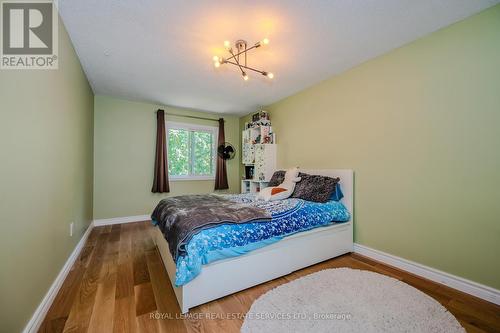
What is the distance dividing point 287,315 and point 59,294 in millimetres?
1889

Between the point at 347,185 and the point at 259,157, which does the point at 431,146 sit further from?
the point at 259,157

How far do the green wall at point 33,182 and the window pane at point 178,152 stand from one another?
2172 millimetres

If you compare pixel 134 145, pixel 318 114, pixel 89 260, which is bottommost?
pixel 89 260

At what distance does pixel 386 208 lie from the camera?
2.27 m

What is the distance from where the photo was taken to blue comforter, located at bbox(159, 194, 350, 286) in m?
1.44

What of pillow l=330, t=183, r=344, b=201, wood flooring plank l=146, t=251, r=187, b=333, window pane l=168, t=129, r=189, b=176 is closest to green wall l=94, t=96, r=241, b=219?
window pane l=168, t=129, r=189, b=176

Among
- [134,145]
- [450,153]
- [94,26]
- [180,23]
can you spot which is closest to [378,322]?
[450,153]

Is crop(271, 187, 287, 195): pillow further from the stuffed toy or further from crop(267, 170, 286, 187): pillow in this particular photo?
crop(267, 170, 286, 187): pillow

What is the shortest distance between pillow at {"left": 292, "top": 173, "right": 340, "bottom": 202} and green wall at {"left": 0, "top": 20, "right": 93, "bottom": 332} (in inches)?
102

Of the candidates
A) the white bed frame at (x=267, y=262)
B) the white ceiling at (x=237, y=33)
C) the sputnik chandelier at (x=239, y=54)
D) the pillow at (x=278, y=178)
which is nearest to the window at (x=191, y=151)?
the white ceiling at (x=237, y=33)

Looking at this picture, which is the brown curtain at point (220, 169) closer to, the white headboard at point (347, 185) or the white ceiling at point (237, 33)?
the white ceiling at point (237, 33)

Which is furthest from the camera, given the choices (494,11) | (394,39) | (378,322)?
(394,39)

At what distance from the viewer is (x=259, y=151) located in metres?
3.98

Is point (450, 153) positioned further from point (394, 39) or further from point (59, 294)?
point (59, 294)
